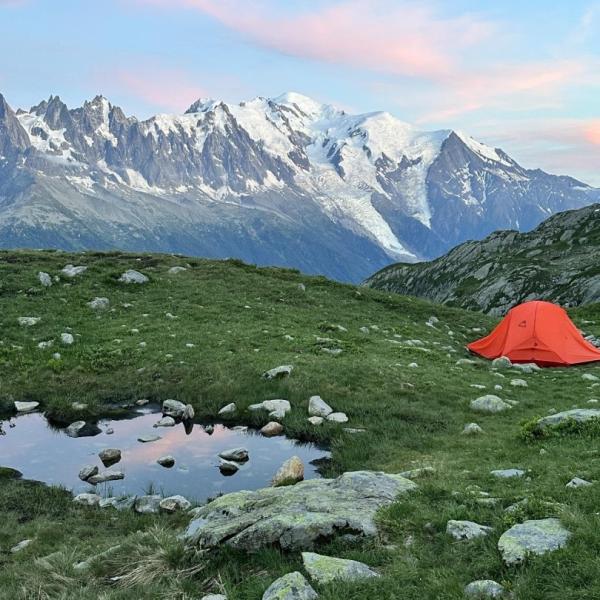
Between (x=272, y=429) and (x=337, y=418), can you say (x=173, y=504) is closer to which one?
(x=272, y=429)

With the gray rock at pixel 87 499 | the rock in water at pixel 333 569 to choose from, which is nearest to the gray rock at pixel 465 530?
the rock in water at pixel 333 569

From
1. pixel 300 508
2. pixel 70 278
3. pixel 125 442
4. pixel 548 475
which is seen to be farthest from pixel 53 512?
pixel 70 278

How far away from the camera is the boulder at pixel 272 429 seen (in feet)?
57.7

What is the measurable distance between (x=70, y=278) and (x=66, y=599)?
103 ft

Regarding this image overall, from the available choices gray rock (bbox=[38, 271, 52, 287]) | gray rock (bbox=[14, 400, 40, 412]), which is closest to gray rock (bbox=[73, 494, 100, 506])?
gray rock (bbox=[14, 400, 40, 412])

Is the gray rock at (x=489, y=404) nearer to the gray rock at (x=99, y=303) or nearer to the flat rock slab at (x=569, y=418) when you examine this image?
the flat rock slab at (x=569, y=418)

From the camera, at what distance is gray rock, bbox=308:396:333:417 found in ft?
59.9

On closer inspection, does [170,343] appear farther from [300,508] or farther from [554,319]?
[554,319]

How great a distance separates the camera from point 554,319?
3141 centimetres

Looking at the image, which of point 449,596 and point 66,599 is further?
point 66,599

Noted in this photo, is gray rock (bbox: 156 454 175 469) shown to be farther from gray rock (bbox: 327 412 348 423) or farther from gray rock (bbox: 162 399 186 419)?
gray rock (bbox: 327 412 348 423)

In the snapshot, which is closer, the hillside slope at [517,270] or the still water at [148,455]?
the still water at [148,455]

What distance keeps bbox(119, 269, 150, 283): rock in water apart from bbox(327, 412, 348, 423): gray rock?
2335 cm

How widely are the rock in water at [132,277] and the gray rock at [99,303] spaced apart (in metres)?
4.65
